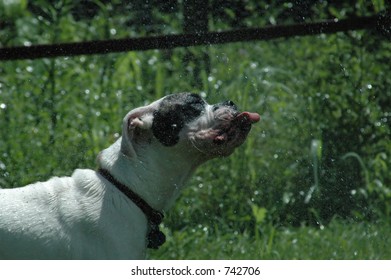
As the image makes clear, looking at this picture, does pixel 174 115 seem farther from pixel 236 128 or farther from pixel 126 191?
pixel 126 191

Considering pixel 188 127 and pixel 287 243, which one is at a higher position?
pixel 188 127

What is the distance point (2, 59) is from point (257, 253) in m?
1.68

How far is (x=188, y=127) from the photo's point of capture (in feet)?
14.3

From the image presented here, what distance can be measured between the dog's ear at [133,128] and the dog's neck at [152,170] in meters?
0.03

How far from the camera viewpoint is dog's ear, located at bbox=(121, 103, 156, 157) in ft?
14.1

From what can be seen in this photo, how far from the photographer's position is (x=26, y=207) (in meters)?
4.20

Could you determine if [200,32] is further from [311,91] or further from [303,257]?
[303,257]

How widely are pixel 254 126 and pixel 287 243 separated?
2.71 feet

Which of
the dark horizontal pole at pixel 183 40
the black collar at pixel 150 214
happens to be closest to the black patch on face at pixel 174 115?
the black collar at pixel 150 214

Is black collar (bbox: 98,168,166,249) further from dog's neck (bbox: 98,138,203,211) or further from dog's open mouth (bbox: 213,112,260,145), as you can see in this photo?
dog's open mouth (bbox: 213,112,260,145)

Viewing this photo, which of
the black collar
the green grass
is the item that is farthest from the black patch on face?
the green grass

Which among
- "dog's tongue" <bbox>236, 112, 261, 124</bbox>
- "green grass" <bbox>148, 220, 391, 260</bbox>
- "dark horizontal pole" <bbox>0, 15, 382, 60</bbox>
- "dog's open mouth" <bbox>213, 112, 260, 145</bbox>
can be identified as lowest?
"green grass" <bbox>148, 220, 391, 260</bbox>

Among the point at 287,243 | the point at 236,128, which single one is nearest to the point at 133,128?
the point at 236,128

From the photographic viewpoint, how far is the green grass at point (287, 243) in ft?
17.4
